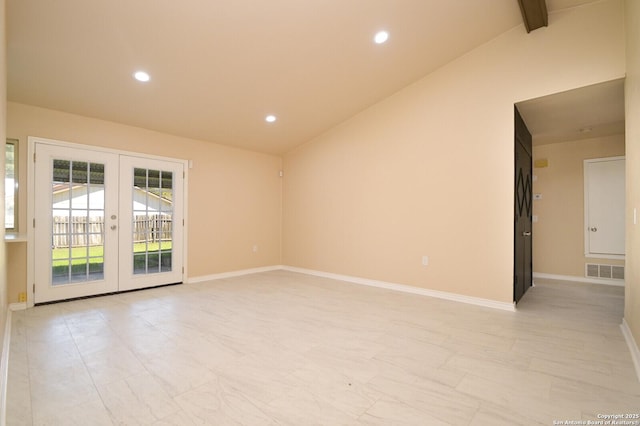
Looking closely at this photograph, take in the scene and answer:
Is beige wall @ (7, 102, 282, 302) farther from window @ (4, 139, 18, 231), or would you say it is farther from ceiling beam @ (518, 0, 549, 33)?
ceiling beam @ (518, 0, 549, 33)

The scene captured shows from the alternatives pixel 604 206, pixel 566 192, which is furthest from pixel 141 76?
pixel 604 206

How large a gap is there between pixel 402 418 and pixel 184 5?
3584 mm

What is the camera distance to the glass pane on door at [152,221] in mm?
4660

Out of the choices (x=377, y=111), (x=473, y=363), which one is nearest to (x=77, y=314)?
(x=473, y=363)

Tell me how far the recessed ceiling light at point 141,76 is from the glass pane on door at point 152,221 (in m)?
1.59

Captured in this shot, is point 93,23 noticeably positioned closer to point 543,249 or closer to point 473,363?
point 473,363

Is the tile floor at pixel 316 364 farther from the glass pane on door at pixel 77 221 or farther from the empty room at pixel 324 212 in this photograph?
the glass pane on door at pixel 77 221

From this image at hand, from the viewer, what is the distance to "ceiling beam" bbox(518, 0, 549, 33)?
10.4ft

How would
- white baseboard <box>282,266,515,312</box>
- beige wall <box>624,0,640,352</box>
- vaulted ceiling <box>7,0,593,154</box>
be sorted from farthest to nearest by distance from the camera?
white baseboard <box>282,266,515,312</box>
vaulted ceiling <box>7,0,593,154</box>
beige wall <box>624,0,640,352</box>

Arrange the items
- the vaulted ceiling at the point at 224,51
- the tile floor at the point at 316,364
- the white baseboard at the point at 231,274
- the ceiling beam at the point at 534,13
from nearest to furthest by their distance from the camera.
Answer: the tile floor at the point at 316,364
the vaulted ceiling at the point at 224,51
the ceiling beam at the point at 534,13
the white baseboard at the point at 231,274

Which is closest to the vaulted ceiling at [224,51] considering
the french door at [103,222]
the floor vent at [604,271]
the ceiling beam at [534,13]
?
the ceiling beam at [534,13]

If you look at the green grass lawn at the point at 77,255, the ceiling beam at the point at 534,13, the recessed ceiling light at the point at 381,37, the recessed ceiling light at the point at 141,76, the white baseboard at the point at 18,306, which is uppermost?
the ceiling beam at the point at 534,13

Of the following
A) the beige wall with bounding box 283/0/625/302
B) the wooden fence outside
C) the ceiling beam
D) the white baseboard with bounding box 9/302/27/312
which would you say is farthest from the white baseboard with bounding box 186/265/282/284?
the ceiling beam

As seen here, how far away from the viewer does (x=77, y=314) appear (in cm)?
351
